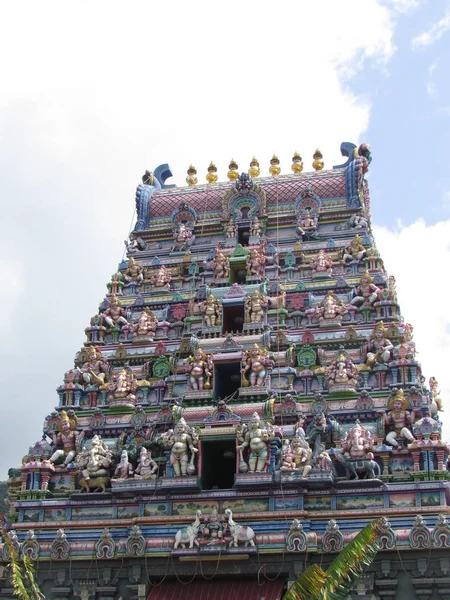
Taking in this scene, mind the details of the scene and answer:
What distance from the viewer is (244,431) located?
30.8 meters

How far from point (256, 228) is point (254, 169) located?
7.31m

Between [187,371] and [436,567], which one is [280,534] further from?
[187,371]

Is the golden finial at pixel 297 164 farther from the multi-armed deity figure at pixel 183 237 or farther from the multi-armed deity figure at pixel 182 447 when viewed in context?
the multi-armed deity figure at pixel 182 447

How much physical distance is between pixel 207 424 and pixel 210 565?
5.09 metres

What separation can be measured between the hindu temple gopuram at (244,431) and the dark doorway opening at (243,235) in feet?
0.33

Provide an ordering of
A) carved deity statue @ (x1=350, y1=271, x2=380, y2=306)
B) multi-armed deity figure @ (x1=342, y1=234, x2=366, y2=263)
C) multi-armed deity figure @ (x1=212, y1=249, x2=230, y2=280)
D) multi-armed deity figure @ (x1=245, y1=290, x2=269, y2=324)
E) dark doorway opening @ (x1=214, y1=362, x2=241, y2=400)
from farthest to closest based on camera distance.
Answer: multi-armed deity figure @ (x1=212, y1=249, x2=230, y2=280) → multi-armed deity figure @ (x1=342, y1=234, x2=366, y2=263) → carved deity statue @ (x1=350, y1=271, x2=380, y2=306) → multi-armed deity figure @ (x1=245, y1=290, x2=269, y2=324) → dark doorway opening @ (x1=214, y1=362, x2=241, y2=400)

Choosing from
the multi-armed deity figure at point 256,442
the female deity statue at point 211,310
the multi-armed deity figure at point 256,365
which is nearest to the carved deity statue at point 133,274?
the female deity statue at point 211,310

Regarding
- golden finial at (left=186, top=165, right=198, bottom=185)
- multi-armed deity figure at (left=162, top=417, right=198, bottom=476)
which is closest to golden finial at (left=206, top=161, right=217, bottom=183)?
golden finial at (left=186, top=165, right=198, bottom=185)

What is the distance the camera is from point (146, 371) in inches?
1432

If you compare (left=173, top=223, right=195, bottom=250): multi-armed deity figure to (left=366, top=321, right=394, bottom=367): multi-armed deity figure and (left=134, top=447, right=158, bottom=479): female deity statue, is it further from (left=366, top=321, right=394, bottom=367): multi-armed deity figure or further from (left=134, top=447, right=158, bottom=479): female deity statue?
(left=134, top=447, right=158, bottom=479): female deity statue

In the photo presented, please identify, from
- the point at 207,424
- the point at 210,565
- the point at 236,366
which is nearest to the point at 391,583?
the point at 210,565

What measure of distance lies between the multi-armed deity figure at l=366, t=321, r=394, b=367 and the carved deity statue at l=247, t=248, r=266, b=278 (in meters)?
6.65

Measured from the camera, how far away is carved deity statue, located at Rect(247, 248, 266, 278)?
3956 centimetres

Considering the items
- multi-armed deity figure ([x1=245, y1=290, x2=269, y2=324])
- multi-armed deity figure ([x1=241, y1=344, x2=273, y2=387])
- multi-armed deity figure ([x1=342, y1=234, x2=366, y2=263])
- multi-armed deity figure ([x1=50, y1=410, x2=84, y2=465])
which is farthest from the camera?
multi-armed deity figure ([x1=342, y1=234, x2=366, y2=263])
